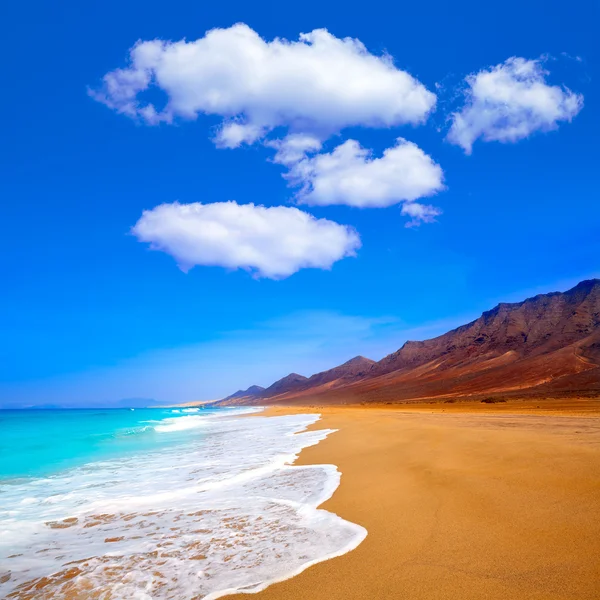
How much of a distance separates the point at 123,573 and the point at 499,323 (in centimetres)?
14086

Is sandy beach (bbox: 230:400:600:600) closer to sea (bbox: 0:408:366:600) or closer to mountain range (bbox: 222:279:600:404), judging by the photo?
sea (bbox: 0:408:366:600)

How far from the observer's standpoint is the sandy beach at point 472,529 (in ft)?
12.0

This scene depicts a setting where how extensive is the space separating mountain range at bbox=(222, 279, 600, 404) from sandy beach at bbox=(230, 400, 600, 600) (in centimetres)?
4876

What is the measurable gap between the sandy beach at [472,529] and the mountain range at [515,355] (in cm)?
4876

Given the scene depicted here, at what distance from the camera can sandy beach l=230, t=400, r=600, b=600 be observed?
3.65 meters

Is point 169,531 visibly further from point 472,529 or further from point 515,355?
point 515,355

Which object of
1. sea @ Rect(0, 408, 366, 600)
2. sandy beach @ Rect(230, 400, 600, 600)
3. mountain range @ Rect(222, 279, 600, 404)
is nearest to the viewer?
sandy beach @ Rect(230, 400, 600, 600)

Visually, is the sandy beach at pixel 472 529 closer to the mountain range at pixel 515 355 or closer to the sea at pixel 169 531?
the sea at pixel 169 531

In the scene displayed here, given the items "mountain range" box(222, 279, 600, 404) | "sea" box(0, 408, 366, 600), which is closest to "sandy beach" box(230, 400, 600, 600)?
"sea" box(0, 408, 366, 600)

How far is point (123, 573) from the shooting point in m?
4.84

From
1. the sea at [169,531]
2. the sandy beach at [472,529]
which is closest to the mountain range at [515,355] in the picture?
the sandy beach at [472,529]

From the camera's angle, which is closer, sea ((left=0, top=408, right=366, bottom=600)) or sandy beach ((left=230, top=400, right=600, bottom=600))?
sandy beach ((left=230, top=400, right=600, bottom=600))

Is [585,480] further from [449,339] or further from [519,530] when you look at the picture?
[449,339]

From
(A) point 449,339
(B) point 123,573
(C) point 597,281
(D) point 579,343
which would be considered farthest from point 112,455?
(A) point 449,339
